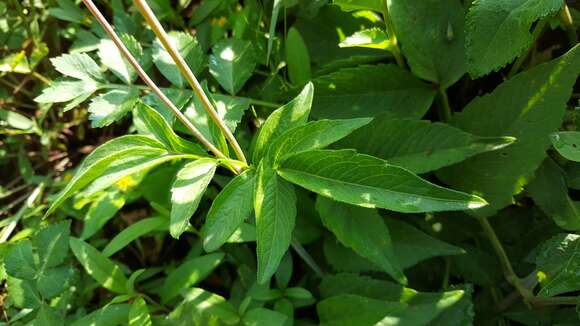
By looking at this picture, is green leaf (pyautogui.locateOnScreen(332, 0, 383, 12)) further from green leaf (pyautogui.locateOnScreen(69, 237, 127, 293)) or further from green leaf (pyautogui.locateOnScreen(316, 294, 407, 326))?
green leaf (pyautogui.locateOnScreen(69, 237, 127, 293))

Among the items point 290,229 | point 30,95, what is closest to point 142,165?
point 290,229

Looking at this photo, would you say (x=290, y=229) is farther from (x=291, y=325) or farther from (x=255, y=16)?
(x=255, y=16)

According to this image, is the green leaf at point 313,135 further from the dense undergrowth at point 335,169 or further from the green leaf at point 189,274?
the green leaf at point 189,274

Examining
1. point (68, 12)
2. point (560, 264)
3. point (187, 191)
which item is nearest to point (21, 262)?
point (187, 191)

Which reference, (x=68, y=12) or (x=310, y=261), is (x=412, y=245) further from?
(x=68, y=12)

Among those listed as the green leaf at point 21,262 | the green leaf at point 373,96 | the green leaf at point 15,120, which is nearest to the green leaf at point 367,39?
the green leaf at point 373,96

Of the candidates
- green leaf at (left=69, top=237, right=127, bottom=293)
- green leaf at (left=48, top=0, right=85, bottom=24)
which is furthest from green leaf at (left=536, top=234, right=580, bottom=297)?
green leaf at (left=48, top=0, right=85, bottom=24)
